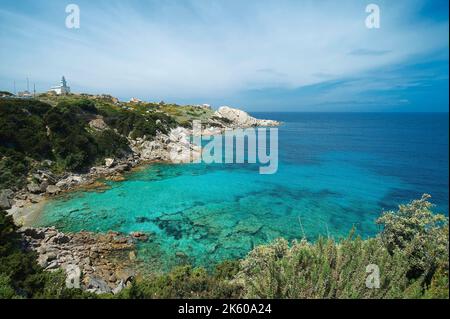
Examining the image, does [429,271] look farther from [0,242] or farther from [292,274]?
[0,242]

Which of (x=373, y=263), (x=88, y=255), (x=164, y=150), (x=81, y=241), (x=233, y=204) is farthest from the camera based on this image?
(x=164, y=150)

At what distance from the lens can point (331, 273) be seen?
6.70 meters

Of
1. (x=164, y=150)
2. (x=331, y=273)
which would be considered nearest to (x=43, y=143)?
(x=164, y=150)

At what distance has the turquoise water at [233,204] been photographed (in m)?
16.4

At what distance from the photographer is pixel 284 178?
31938 mm

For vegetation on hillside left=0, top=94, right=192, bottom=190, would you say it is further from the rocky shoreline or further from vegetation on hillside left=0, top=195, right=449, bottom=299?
vegetation on hillside left=0, top=195, right=449, bottom=299

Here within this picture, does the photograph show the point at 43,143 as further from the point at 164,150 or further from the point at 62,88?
the point at 62,88

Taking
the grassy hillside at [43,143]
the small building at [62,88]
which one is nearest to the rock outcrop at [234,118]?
the small building at [62,88]

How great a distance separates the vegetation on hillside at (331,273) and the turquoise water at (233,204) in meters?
5.60

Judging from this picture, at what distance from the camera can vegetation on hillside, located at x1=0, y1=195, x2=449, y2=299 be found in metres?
6.06

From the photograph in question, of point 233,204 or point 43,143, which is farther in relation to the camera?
point 43,143

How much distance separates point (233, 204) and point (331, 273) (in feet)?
53.3

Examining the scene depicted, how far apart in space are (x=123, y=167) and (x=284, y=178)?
710 inches

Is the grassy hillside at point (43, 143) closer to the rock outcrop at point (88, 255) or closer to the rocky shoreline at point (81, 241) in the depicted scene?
the rocky shoreline at point (81, 241)
